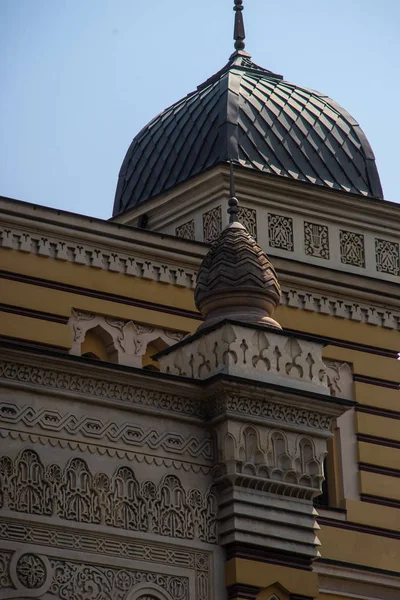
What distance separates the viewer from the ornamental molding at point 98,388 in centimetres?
1222

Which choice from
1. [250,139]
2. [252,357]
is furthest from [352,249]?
[252,357]

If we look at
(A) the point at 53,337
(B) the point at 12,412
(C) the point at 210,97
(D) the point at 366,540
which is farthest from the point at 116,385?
(C) the point at 210,97

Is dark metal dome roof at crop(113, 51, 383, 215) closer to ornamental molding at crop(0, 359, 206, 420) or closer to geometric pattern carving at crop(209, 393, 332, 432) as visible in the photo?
geometric pattern carving at crop(209, 393, 332, 432)

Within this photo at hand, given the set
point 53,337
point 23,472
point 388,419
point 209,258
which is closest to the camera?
point 23,472

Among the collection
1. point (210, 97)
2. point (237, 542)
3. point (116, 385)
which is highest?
point (210, 97)

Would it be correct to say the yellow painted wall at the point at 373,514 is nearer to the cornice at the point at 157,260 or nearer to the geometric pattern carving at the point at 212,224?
the cornice at the point at 157,260

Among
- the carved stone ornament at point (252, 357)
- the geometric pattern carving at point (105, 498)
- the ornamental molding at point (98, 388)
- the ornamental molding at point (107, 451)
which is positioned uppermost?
the carved stone ornament at point (252, 357)

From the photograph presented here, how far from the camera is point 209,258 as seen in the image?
13625mm

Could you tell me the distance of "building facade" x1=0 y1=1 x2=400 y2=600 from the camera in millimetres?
12180

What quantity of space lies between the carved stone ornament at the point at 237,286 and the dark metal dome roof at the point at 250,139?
13.8 feet

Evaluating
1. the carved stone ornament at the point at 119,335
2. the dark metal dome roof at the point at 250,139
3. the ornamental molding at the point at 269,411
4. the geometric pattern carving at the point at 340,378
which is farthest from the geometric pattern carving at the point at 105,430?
the dark metal dome roof at the point at 250,139

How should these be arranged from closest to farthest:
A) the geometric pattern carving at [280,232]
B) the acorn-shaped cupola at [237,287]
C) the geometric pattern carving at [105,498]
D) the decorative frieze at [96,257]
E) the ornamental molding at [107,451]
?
1. the geometric pattern carving at [105,498]
2. the ornamental molding at [107,451]
3. the acorn-shaped cupola at [237,287]
4. the decorative frieze at [96,257]
5. the geometric pattern carving at [280,232]

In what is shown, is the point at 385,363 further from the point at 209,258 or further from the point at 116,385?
the point at 116,385

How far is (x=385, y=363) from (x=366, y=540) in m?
1.71
